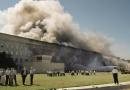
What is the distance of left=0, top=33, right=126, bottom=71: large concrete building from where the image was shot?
92.1 m

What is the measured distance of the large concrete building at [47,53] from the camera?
9208 centimetres

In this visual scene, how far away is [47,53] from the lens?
355 ft

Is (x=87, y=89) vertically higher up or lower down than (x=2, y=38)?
lower down

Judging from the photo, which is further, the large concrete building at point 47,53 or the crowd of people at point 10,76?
the large concrete building at point 47,53

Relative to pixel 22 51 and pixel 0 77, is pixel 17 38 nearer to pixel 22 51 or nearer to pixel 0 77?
pixel 22 51

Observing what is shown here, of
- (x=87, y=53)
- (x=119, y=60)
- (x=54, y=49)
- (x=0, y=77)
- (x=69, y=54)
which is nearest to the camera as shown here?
(x=0, y=77)

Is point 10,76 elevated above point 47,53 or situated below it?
below

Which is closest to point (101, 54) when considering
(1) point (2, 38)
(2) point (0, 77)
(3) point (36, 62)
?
(3) point (36, 62)

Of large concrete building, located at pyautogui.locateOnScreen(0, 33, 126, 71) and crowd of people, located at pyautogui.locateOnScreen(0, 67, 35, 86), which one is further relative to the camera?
large concrete building, located at pyautogui.locateOnScreen(0, 33, 126, 71)

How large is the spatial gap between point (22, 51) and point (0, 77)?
227 ft

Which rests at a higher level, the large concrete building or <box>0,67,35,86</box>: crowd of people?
the large concrete building

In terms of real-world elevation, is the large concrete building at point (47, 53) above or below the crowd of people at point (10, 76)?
above

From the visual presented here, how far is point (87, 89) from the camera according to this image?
65.5 ft

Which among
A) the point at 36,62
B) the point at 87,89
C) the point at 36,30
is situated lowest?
the point at 87,89
